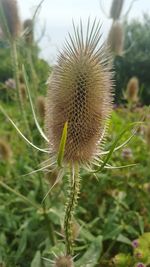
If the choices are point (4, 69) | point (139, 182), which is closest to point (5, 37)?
point (139, 182)

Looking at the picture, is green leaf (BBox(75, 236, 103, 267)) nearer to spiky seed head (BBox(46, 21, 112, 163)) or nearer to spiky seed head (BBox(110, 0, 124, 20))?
spiky seed head (BBox(46, 21, 112, 163))

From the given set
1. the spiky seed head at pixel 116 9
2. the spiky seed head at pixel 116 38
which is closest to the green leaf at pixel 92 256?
the spiky seed head at pixel 116 38

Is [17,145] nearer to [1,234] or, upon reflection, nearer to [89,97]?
[1,234]

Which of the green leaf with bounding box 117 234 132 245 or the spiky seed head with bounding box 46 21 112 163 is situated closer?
the spiky seed head with bounding box 46 21 112 163

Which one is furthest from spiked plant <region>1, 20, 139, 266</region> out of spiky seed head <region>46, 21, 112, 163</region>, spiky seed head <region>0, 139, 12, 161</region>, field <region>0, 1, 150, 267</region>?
spiky seed head <region>0, 139, 12, 161</region>

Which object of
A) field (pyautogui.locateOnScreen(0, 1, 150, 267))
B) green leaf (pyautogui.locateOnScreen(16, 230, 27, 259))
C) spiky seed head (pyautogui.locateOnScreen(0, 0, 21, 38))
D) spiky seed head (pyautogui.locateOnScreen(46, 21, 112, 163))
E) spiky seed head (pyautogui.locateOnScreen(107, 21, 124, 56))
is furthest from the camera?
spiky seed head (pyautogui.locateOnScreen(107, 21, 124, 56))

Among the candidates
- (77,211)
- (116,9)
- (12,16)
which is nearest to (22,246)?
(77,211)
